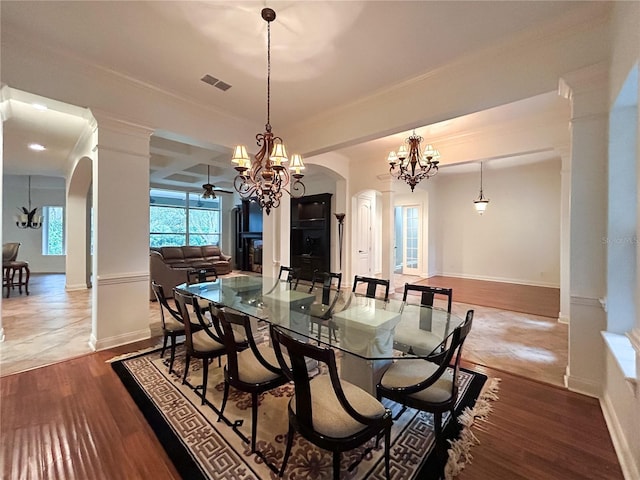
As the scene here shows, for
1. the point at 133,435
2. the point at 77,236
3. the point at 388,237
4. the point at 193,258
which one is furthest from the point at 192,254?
the point at 133,435

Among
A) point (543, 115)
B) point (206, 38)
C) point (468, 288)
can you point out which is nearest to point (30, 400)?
point (206, 38)

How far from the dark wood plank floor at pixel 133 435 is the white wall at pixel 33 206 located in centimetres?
892

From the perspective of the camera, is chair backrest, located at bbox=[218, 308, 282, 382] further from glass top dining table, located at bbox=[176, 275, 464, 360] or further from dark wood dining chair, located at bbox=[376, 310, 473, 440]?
dark wood dining chair, located at bbox=[376, 310, 473, 440]

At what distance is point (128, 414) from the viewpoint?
6.82 ft

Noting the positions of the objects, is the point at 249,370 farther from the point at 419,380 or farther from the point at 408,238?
the point at 408,238

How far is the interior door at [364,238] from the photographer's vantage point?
7.30 metres

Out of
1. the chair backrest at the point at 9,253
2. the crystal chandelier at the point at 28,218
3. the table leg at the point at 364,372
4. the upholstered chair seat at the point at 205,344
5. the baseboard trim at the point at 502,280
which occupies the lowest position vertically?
the baseboard trim at the point at 502,280

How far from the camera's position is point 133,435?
6.13 ft

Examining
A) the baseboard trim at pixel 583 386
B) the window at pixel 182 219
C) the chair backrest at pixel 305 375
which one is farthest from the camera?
the window at pixel 182 219

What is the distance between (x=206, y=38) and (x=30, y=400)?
3.46 metres

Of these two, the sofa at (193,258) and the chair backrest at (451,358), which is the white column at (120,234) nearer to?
the chair backrest at (451,358)

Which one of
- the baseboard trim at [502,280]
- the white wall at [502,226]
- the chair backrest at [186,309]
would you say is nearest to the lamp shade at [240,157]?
the chair backrest at [186,309]

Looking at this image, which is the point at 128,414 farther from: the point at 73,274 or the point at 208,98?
the point at 73,274

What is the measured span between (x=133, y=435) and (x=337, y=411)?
149 centimetres
